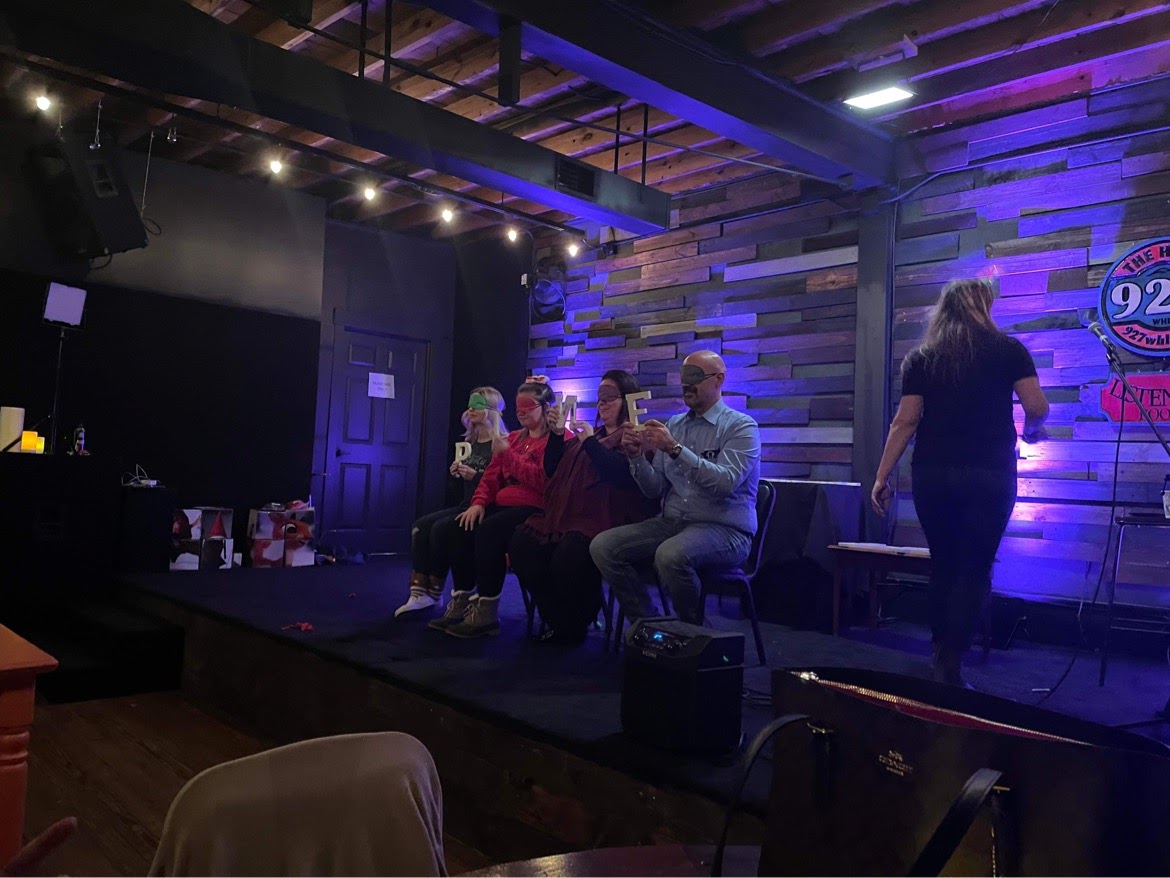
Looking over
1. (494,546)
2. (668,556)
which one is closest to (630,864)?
(668,556)

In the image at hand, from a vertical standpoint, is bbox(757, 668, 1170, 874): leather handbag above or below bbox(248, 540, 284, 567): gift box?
above

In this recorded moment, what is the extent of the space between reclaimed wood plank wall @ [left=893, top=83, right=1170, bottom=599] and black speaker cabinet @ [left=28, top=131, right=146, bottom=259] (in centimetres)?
554

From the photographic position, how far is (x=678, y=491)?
3672mm

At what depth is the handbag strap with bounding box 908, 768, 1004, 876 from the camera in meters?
0.75

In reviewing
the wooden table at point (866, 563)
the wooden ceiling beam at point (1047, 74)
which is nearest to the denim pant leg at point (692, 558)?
the wooden table at point (866, 563)

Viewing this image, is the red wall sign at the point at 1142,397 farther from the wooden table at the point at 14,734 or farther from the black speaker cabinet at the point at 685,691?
the wooden table at the point at 14,734

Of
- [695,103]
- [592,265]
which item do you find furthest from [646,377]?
[695,103]

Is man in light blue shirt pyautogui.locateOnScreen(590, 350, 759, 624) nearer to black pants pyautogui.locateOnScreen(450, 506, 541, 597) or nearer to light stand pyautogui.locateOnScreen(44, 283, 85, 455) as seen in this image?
black pants pyautogui.locateOnScreen(450, 506, 541, 597)

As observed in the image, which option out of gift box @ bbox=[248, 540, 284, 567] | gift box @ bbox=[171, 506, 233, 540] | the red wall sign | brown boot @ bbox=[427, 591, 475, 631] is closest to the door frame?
gift box @ bbox=[248, 540, 284, 567]

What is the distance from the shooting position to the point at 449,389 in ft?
29.0

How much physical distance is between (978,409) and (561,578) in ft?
5.92

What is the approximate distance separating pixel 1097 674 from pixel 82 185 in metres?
6.73

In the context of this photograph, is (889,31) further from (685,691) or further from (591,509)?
(685,691)

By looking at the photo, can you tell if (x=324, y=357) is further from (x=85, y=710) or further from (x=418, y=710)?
(x=418, y=710)
